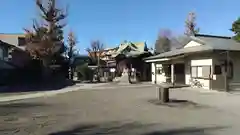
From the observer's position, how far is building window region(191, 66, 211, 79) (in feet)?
71.5

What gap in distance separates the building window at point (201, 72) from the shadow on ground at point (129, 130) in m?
14.5

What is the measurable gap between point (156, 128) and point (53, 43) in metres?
30.5

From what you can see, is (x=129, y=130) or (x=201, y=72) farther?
(x=201, y=72)

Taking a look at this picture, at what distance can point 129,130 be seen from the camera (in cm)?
773

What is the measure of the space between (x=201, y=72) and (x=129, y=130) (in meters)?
16.7

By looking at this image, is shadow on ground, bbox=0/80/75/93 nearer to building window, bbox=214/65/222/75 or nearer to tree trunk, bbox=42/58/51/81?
tree trunk, bbox=42/58/51/81

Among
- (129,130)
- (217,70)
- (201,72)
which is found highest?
(217,70)

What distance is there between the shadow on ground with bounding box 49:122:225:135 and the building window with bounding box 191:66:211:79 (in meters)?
14.5

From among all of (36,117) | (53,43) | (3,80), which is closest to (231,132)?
(36,117)

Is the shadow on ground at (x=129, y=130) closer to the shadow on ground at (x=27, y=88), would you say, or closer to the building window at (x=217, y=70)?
the building window at (x=217, y=70)

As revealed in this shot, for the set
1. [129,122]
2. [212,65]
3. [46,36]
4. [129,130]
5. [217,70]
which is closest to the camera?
[129,130]

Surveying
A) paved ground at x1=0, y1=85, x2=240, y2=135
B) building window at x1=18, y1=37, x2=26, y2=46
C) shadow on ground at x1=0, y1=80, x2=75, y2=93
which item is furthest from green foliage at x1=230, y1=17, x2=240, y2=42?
building window at x1=18, y1=37, x2=26, y2=46

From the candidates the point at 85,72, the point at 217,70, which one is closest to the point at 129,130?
the point at 217,70

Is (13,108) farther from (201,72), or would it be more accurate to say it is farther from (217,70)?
(217,70)
